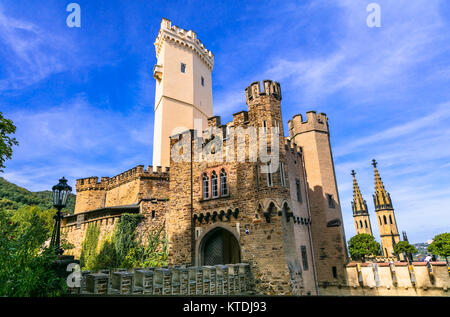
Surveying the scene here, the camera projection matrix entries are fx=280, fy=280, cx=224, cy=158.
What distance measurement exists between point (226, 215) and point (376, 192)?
71.1m

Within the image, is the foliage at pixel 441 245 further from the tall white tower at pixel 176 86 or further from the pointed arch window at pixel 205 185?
the tall white tower at pixel 176 86

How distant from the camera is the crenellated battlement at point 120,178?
29.9 meters

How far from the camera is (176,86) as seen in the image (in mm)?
33562

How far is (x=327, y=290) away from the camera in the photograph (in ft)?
67.4

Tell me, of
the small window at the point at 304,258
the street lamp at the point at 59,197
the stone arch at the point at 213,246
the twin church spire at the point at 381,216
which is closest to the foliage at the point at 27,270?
the street lamp at the point at 59,197

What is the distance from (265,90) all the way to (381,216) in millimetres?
69319

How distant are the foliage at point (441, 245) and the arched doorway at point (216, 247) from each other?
23.6 meters

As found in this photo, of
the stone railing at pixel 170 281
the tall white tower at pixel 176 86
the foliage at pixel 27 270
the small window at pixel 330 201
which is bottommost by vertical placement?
the stone railing at pixel 170 281

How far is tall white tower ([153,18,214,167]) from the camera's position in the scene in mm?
31891

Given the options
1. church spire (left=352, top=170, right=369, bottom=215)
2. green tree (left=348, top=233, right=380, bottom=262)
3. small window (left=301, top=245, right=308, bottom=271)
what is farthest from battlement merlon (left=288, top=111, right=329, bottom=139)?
church spire (left=352, top=170, right=369, bottom=215)

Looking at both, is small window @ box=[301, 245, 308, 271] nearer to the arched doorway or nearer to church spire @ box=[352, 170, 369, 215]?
the arched doorway

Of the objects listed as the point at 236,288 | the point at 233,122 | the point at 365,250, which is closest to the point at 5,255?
the point at 236,288

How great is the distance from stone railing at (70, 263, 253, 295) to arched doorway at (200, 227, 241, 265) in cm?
288
